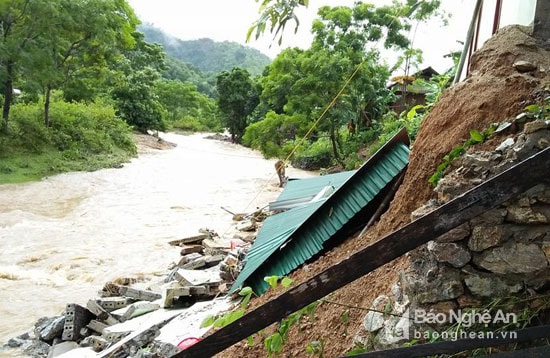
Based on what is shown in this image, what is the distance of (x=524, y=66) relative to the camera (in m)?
2.48

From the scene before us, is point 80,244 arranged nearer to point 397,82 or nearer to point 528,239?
point 528,239

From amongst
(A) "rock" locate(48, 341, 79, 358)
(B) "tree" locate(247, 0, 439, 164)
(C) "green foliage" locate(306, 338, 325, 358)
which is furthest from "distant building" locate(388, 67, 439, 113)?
(C) "green foliage" locate(306, 338, 325, 358)

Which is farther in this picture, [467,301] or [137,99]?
[137,99]

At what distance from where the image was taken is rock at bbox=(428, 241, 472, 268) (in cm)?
189

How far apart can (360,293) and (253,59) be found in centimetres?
11552

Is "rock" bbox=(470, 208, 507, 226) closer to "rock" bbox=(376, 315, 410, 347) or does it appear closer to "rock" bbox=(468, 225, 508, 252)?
"rock" bbox=(468, 225, 508, 252)

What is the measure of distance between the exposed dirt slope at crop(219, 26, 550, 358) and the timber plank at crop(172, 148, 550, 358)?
3.02 ft

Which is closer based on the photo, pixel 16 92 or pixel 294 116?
pixel 294 116

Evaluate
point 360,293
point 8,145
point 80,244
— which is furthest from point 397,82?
point 360,293

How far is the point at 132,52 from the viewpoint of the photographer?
143 feet

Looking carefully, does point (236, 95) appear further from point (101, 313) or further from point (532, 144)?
point (532, 144)

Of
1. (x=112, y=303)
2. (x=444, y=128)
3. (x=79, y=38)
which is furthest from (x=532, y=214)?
(x=79, y=38)

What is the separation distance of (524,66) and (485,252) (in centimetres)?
130

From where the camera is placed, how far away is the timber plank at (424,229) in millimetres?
1504
